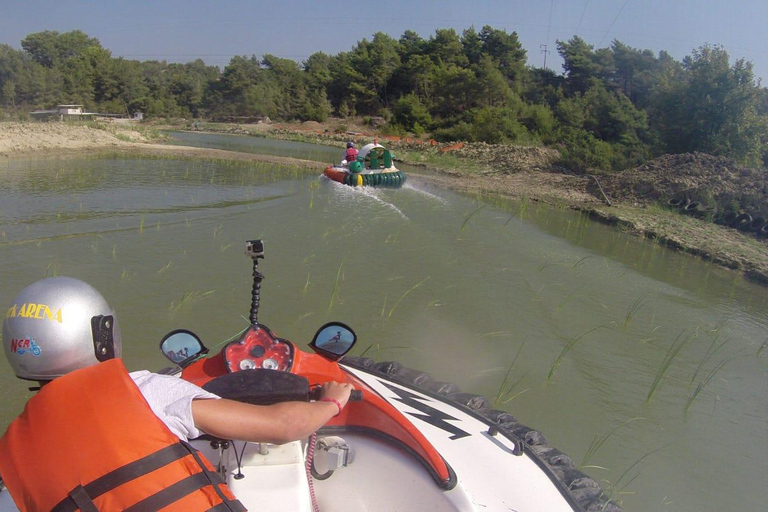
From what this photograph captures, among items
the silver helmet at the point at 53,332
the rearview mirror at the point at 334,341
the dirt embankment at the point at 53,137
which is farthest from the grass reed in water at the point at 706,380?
the dirt embankment at the point at 53,137

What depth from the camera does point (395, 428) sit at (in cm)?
227

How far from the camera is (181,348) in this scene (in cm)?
267

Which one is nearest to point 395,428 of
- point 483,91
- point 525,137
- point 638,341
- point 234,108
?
point 638,341

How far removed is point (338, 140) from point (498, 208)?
27.5 m

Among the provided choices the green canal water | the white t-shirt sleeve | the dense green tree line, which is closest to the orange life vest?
the white t-shirt sleeve

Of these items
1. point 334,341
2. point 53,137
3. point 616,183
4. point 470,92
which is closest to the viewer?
point 334,341

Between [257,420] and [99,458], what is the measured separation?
1.40 feet

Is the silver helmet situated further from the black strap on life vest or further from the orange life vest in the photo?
the black strap on life vest

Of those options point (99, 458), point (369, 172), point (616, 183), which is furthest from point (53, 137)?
point (99, 458)

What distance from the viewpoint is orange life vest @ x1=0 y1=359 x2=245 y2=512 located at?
51.3 inches

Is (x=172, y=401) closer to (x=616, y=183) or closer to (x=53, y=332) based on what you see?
(x=53, y=332)

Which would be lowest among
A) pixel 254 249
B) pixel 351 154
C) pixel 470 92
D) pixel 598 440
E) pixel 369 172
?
pixel 598 440

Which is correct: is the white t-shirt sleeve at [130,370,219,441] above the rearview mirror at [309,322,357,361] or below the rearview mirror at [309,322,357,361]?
above

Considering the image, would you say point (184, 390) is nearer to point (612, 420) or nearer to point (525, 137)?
point (612, 420)
